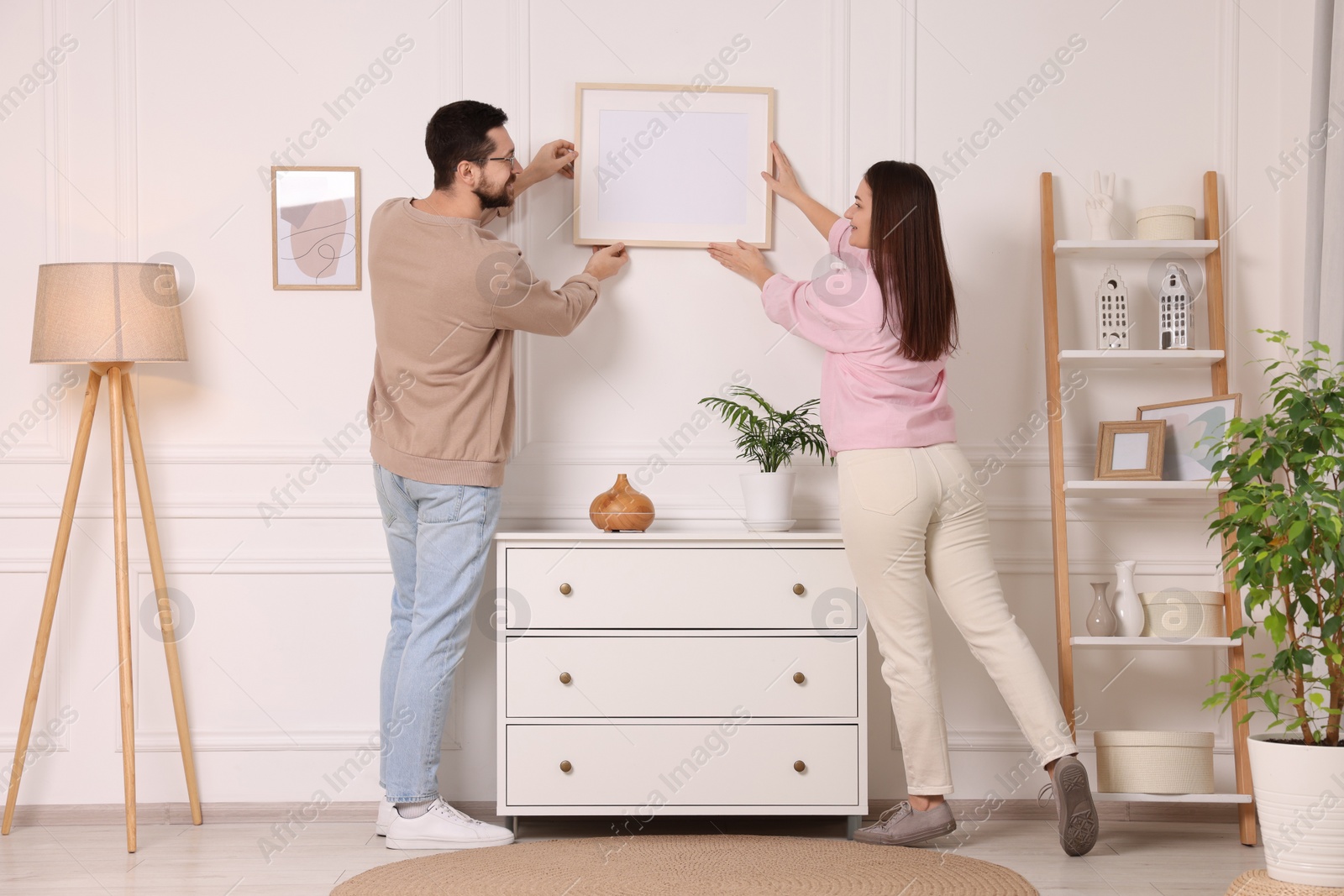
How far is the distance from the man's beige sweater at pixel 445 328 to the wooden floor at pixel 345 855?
93cm

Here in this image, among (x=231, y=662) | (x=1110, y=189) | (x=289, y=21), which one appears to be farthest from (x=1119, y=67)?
(x=231, y=662)

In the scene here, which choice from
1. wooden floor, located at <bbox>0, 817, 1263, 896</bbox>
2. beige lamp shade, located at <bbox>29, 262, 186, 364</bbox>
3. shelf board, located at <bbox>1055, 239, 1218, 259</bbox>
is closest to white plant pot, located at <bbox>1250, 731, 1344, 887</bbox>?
wooden floor, located at <bbox>0, 817, 1263, 896</bbox>

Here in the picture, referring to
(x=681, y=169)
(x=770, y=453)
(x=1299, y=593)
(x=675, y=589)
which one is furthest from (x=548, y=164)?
(x=1299, y=593)

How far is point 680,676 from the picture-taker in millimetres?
2516

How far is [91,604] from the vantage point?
2.84 m

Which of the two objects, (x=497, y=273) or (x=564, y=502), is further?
(x=564, y=502)

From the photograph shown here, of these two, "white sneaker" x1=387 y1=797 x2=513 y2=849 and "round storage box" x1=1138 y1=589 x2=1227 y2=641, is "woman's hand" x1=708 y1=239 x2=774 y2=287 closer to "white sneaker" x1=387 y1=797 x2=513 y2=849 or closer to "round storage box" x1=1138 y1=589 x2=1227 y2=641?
"round storage box" x1=1138 y1=589 x2=1227 y2=641

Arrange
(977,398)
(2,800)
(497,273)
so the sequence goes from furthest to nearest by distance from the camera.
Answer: (977,398)
(2,800)
(497,273)

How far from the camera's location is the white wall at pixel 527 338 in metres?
2.84

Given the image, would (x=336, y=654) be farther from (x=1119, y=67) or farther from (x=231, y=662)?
(x=1119, y=67)

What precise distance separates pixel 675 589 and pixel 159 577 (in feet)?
4.52

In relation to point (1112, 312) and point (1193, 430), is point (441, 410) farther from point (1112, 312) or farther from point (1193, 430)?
point (1193, 430)

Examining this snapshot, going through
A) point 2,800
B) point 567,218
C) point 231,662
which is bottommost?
point 2,800

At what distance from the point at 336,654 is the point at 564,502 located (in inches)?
29.6
